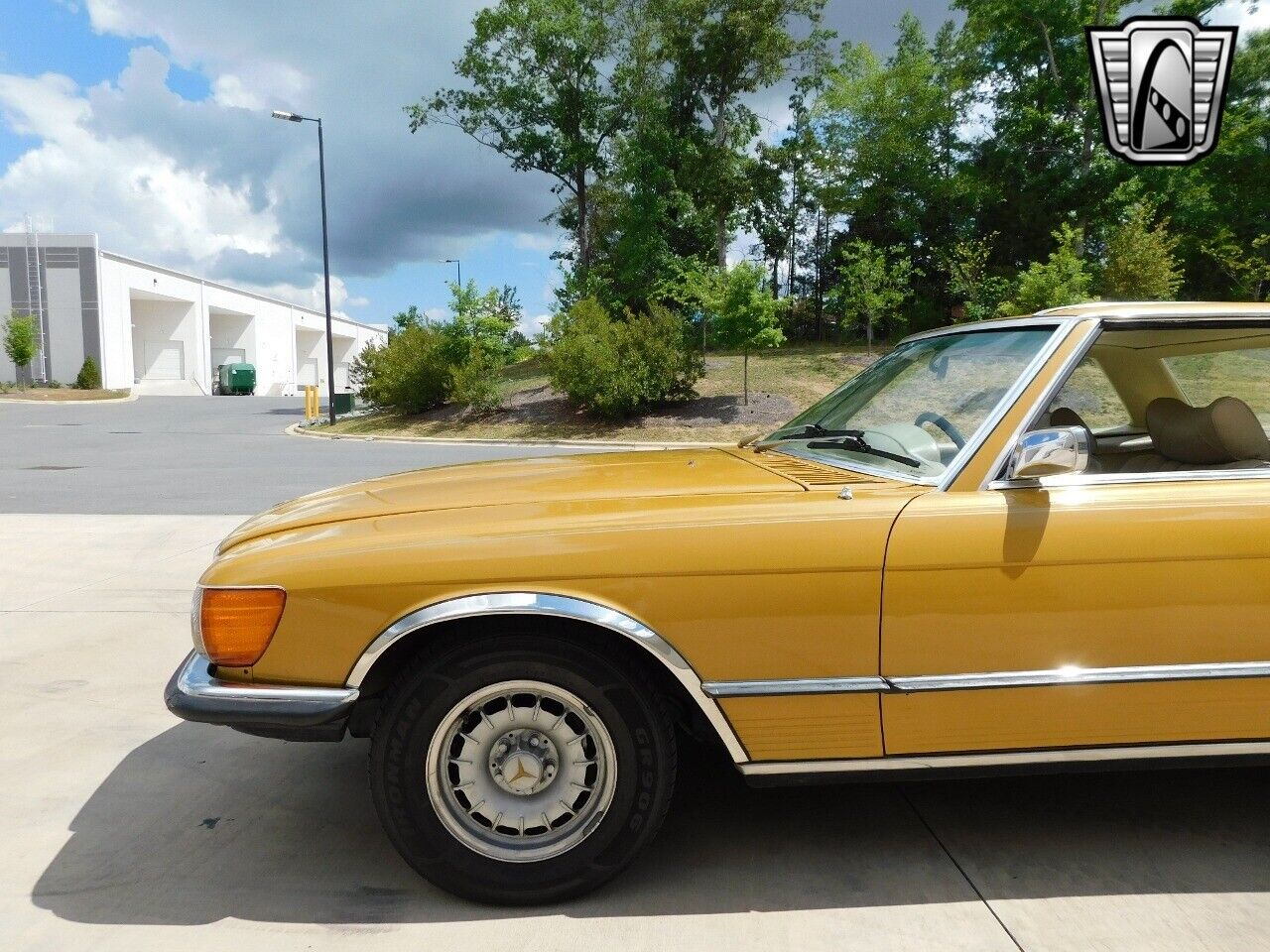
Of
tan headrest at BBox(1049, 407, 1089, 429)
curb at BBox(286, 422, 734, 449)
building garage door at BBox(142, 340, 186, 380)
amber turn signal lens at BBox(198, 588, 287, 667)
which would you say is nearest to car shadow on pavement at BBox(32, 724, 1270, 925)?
amber turn signal lens at BBox(198, 588, 287, 667)

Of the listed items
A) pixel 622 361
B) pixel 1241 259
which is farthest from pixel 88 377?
pixel 1241 259

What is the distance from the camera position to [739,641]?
2.43 m

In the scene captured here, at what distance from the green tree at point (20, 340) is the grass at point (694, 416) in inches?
1219

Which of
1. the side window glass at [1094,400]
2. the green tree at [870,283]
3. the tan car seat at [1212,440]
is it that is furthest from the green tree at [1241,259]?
the tan car seat at [1212,440]

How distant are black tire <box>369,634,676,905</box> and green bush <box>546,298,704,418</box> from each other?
71.7 feet

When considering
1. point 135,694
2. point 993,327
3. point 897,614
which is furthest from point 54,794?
point 993,327

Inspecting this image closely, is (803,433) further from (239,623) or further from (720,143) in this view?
(720,143)

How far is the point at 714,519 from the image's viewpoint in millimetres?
2479

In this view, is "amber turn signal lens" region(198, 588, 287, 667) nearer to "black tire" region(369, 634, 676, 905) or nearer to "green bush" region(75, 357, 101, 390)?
"black tire" region(369, 634, 676, 905)

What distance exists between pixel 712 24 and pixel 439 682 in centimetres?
3766

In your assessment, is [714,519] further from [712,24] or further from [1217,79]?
[712,24]

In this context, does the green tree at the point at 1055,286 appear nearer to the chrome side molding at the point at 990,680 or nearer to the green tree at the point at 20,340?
the chrome side molding at the point at 990,680

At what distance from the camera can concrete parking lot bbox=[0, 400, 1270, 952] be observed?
7.97 feet

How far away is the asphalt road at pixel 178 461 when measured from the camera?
10.8 metres
